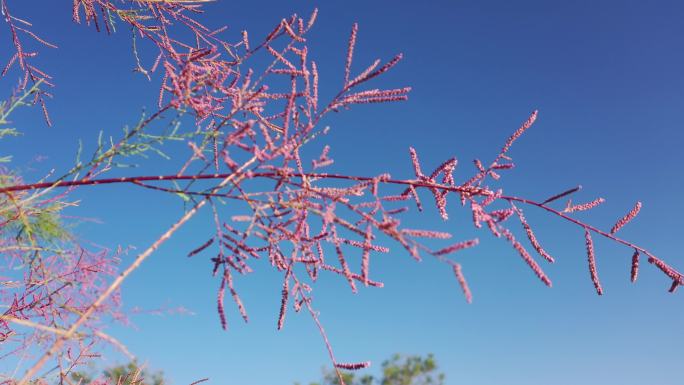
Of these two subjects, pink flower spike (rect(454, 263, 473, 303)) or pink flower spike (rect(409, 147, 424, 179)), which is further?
pink flower spike (rect(409, 147, 424, 179))

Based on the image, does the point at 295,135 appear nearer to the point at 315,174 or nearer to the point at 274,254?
the point at 315,174

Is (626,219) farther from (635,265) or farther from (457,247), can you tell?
(457,247)

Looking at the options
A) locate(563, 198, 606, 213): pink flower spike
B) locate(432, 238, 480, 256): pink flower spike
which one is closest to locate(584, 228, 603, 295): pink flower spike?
locate(563, 198, 606, 213): pink flower spike

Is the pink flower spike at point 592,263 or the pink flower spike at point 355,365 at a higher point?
the pink flower spike at point 592,263

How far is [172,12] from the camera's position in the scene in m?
3.71

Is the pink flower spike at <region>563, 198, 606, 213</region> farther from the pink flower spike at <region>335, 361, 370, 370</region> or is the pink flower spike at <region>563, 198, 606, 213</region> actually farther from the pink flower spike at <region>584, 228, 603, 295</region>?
the pink flower spike at <region>335, 361, 370, 370</region>

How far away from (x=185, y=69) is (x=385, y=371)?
132ft

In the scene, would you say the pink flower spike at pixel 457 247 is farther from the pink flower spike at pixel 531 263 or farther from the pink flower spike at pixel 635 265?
the pink flower spike at pixel 635 265

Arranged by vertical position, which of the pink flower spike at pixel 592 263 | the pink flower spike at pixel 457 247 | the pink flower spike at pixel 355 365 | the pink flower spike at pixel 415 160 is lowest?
the pink flower spike at pixel 355 365

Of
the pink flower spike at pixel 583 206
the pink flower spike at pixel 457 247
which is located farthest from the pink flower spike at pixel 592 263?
the pink flower spike at pixel 457 247

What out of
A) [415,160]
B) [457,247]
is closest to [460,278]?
[457,247]

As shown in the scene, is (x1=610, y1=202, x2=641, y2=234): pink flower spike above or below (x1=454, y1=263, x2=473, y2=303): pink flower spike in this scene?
above

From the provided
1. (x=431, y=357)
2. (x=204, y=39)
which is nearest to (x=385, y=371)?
(x=431, y=357)

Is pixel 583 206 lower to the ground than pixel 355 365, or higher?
higher
